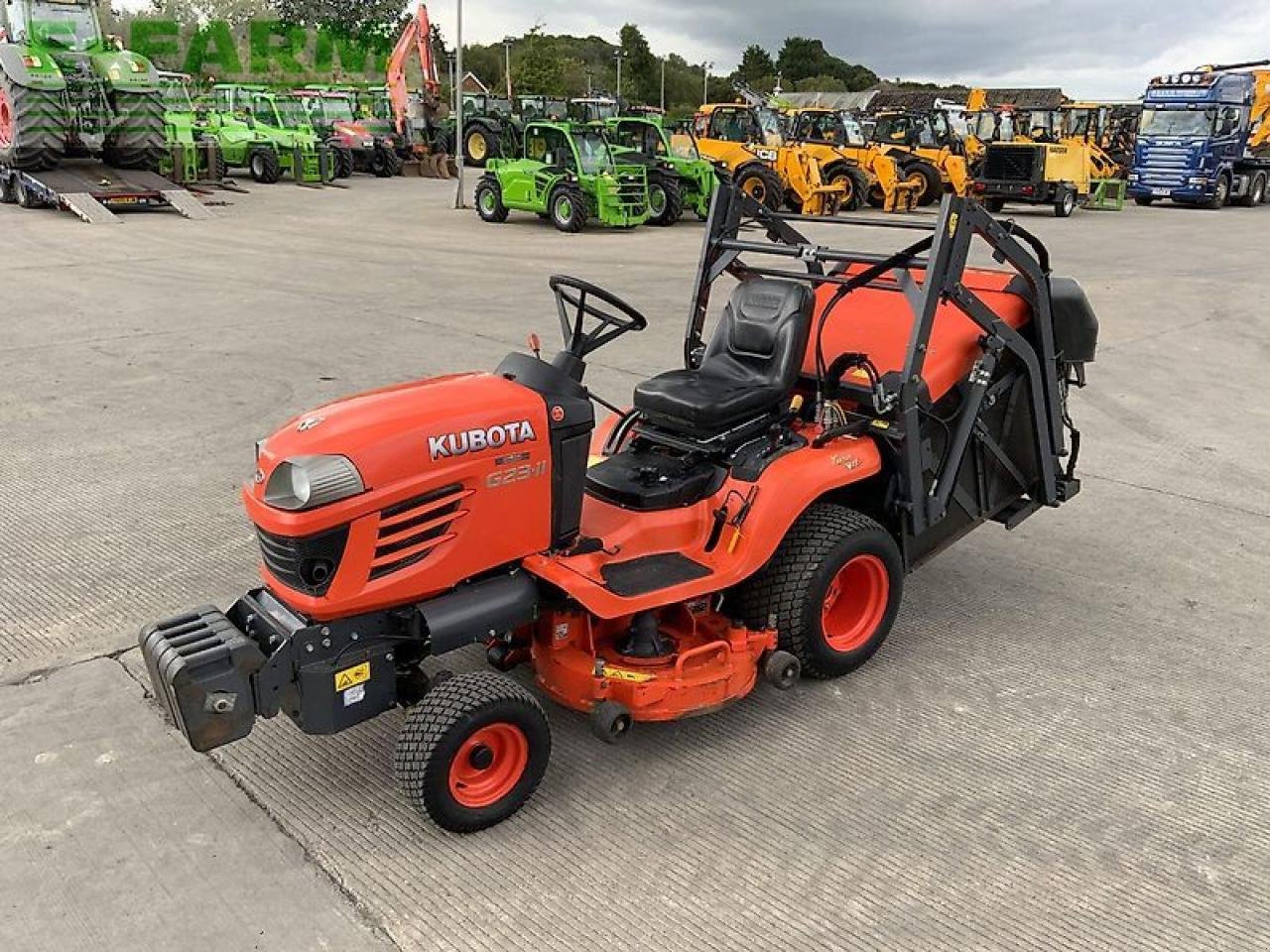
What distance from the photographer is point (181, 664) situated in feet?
8.17

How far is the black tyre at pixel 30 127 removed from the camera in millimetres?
15000

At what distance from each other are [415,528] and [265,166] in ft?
69.3

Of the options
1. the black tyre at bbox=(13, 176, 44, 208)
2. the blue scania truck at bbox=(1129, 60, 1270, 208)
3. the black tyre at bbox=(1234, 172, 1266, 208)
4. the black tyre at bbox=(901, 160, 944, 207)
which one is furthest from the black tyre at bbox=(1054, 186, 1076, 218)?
the black tyre at bbox=(13, 176, 44, 208)

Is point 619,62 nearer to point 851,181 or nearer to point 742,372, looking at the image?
point 851,181

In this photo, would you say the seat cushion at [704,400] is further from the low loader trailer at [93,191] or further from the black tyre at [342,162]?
the black tyre at [342,162]

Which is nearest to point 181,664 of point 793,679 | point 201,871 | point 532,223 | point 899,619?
point 201,871

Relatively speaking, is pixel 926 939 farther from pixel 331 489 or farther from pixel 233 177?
pixel 233 177

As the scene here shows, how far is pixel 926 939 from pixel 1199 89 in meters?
25.4

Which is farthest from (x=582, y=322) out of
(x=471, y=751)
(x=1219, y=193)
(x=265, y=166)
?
(x=1219, y=193)

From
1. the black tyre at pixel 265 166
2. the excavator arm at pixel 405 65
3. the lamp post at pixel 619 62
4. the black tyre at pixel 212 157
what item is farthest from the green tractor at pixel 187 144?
the lamp post at pixel 619 62

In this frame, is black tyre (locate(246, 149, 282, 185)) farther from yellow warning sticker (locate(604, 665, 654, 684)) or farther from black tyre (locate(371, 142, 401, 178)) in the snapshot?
yellow warning sticker (locate(604, 665, 654, 684))

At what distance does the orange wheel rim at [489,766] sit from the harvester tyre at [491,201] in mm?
14709

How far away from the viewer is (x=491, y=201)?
1677 cm

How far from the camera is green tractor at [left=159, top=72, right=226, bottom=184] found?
19.4 metres
